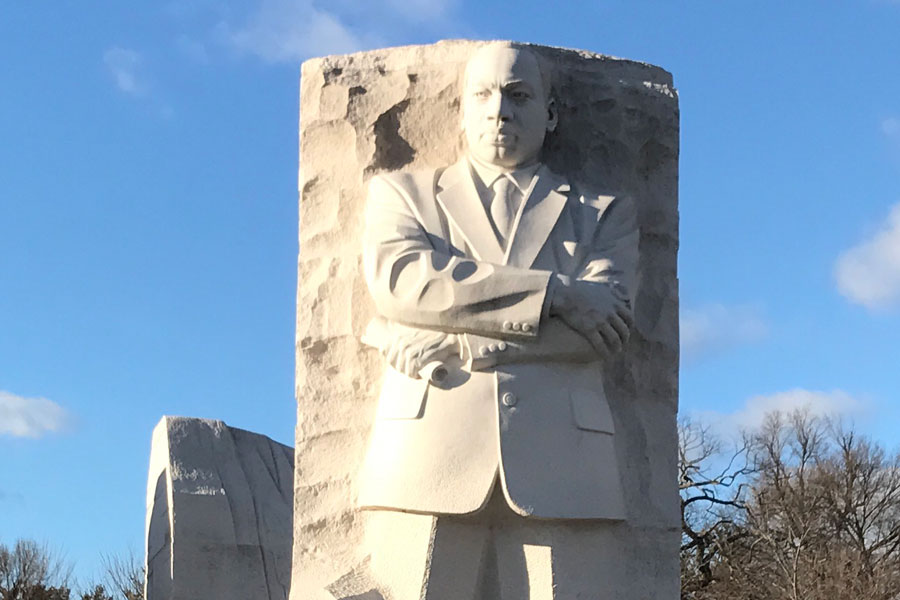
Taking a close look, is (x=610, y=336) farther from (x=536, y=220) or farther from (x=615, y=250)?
(x=536, y=220)

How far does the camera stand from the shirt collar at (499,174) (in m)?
4.86

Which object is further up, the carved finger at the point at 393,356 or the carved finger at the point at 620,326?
the carved finger at the point at 620,326

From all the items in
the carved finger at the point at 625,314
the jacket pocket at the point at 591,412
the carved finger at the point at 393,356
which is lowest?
the jacket pocket at the point at 591,412

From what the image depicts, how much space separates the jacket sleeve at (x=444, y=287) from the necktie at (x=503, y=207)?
20 centimetres

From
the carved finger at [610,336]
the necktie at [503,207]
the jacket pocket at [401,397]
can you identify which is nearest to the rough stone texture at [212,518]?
the jacket pocket at [401,397]

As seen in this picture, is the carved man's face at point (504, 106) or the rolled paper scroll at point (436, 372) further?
the carved man's face at point (504, 106)

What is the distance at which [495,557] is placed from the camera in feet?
15.0

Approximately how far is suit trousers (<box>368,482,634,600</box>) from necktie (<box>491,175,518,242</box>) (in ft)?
3.09

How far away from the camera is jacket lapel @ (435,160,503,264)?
4.70 meters

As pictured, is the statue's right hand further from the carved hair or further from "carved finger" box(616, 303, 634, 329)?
the carved hair

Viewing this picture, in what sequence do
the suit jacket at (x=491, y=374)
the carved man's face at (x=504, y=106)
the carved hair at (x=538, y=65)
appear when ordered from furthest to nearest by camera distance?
1. the carved hair at (x=538, y=65)
2. the carved man's face at (x=504, y=106)
3. the suit jacket at (x=491, y=374)

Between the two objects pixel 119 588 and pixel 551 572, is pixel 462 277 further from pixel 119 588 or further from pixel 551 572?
pixel 119 588

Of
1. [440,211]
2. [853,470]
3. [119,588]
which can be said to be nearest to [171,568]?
[440,211]

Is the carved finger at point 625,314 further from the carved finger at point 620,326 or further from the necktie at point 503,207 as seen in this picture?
the necktie at point 503,207
